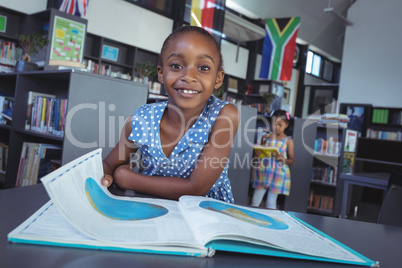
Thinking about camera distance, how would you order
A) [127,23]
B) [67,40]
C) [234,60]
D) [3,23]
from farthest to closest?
[234,60], [127,23], [3,23], [67,40]

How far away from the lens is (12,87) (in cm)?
347

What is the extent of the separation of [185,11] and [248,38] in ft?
6.08

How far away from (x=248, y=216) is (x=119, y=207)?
0.78ft

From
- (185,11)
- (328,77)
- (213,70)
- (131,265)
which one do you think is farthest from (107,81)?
(328,77)

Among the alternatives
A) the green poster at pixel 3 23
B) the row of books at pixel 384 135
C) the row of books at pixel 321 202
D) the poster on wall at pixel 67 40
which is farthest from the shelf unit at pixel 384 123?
the green poster at pixel 3 23

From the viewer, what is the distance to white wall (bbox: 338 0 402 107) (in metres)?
8.84

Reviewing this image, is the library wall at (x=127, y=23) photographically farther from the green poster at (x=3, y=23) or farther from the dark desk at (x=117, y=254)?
the dark desk at (x=117, y=254)

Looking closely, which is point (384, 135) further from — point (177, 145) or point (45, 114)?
point (177, 145)

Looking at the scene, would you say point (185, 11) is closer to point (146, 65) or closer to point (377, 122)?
point (146, 65)

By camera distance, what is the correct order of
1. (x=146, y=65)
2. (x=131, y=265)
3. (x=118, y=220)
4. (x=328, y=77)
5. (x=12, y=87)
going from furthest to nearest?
(x=328, y=77) < (x=146, y=65) < (x=12, y=87) < (x=118, y=220) < (x=131, y=265)

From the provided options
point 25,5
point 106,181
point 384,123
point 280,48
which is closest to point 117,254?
point 106,181

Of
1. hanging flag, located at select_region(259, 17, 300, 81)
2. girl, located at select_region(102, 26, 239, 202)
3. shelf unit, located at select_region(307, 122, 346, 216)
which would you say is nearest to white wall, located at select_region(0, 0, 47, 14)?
shelf unit, located at select_region(307, 122, 346, 216)

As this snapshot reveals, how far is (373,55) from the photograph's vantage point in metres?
9.24

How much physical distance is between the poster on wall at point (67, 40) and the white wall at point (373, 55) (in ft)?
23.3
